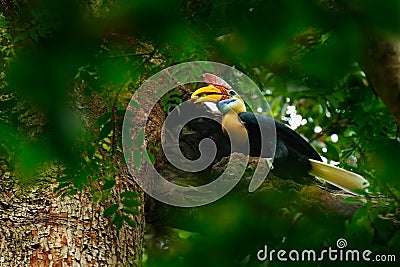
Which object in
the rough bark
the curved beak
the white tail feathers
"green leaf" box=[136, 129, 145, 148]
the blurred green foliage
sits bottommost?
the rough bark

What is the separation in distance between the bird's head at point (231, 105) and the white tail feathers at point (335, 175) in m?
0.25

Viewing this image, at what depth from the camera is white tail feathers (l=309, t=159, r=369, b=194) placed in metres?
1.36

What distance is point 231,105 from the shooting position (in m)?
1.61

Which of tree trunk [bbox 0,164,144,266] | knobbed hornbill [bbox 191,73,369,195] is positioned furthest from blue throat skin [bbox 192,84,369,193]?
tree trunk [bbox 0,164,144,266]

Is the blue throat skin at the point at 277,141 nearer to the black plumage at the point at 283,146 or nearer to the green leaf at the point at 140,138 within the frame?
the black plumage at the point at 283,146

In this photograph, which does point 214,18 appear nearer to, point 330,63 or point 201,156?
point 330,63

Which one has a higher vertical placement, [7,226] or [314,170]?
[314,170]

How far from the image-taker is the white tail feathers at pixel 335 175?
1364 millimetres

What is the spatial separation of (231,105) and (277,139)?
0.56 feet

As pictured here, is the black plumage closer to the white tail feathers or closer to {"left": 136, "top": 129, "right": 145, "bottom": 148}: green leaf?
the white tail feathers

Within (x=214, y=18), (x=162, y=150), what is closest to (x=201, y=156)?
(x=162, y=150)

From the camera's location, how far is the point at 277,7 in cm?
44

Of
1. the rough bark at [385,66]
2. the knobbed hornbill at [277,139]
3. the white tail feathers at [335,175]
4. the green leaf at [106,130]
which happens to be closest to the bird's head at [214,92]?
the knobbed hornbill at [277,139]

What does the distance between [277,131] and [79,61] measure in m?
1.14
